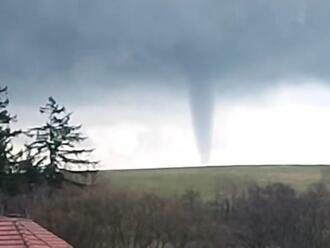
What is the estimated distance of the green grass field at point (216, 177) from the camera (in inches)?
4545

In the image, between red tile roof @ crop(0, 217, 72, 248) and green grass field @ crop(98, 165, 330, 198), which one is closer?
red tile roof @ crop(0, 217, 72, 248)

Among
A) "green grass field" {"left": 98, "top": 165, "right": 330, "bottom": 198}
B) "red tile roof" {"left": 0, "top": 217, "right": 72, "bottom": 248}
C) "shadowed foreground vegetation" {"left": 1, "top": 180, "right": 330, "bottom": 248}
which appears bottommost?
"red tile roof" {"left": 0, "top": 217, "right": 72, "bottom": 248}

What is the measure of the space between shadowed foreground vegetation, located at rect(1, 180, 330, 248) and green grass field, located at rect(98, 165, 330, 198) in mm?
15279

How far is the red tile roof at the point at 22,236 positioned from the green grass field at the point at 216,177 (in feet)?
246

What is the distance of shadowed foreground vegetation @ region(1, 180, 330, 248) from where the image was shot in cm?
7188

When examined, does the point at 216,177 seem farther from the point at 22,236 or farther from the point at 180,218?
the point at 22,236

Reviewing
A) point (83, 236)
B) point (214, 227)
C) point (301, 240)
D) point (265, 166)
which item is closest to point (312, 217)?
point (301, 240)

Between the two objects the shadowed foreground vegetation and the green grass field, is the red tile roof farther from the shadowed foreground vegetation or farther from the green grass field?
the green grass field

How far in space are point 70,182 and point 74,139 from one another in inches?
340

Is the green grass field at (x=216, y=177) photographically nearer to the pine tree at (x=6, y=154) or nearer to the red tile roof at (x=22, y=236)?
the pine tree at (x=6, y=154)

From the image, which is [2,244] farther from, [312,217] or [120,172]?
[120,172]

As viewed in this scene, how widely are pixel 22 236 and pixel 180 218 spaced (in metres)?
46.7

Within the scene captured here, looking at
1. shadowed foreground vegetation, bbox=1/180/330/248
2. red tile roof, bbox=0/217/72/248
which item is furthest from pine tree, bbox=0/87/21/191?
red tile roof, bbox=0/217/72/248

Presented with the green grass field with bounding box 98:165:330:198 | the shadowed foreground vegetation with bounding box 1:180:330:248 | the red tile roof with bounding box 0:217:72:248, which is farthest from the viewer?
the green grass field with bounding box 98:165:330:198
